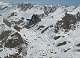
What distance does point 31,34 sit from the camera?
195 feet

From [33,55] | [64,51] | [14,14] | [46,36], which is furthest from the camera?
[14,14]

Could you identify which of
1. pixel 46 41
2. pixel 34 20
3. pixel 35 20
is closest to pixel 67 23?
pixel 46 41

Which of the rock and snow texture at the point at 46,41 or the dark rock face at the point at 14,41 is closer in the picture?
the rock and snow texture at the point at 46,41

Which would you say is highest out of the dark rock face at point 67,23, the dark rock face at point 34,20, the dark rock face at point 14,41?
the dark rock face at point 67,23

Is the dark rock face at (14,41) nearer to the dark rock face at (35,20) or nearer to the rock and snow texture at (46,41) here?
the rock and snow texture at (46,41)

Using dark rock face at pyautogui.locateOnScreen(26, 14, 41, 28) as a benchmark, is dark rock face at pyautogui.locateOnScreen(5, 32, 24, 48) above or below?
above

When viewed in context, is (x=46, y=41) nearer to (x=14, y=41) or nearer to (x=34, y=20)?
(x=14, y=41)

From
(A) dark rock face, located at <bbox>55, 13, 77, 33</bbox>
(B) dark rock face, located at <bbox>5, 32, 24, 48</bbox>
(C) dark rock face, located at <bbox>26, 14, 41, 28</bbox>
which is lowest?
(C) dark rock face, located at <bbox>26, 14, 41, 28</bbox>

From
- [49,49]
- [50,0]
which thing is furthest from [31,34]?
[50,0]

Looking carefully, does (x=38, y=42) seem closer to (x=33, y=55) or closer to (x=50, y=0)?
(x=33, y=55)

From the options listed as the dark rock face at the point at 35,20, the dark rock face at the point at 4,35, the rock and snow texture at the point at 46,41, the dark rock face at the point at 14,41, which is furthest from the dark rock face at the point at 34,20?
the dark rock face at the point at 14,41

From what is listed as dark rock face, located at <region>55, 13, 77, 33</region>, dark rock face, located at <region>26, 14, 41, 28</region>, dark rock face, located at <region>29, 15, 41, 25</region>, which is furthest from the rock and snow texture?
dark rock face, located at <region>29, 15, 41, 25</region>

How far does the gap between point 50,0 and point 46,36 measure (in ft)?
190

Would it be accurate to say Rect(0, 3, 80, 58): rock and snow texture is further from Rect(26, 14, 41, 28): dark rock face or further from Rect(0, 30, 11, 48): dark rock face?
Rect(26, 14, 41, 28): dark rock face
